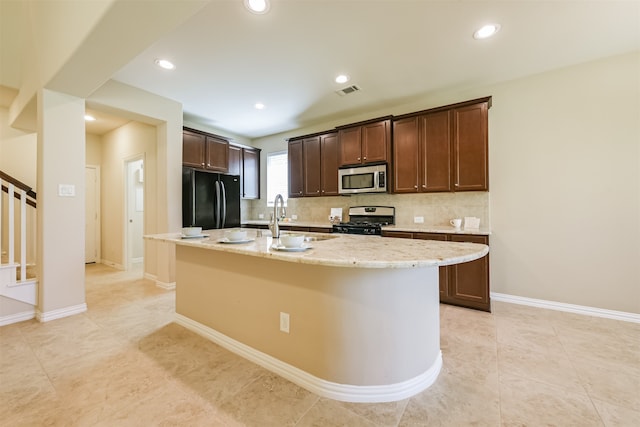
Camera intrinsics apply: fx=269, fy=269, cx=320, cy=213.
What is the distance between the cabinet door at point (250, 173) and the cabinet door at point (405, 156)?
288 cm

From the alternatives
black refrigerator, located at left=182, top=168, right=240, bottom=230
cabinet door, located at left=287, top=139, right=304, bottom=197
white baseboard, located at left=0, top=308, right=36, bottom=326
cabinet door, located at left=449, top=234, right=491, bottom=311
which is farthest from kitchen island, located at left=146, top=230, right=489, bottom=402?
cabinet door, located at left=287, top=139, right=304, bottom=197

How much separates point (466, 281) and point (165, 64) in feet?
13.5

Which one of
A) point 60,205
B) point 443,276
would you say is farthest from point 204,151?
point 443,276

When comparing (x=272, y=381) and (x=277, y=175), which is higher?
(x=277, y=175)

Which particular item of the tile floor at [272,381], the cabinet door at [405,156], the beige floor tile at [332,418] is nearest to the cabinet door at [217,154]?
the tile floor at [272,381]

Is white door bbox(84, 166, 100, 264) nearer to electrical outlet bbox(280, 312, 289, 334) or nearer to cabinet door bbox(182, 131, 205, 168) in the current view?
cabinet door bbox(182, 131, 205, 168)

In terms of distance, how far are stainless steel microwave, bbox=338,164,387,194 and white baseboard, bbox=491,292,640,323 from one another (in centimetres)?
198

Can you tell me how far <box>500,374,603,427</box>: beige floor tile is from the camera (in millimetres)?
1420

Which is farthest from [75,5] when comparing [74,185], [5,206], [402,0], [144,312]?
[5,206]

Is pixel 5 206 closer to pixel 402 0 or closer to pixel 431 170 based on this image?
pixel 402 0

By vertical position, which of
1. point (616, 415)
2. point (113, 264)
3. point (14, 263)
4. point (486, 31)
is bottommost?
point (616, 415)

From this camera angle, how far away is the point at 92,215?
18.5 feet

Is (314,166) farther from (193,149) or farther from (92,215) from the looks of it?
(92,215)

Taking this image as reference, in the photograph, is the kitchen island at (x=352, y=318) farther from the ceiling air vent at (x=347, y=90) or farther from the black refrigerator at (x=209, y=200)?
the ceiling air vent at (x=347, y=90)
